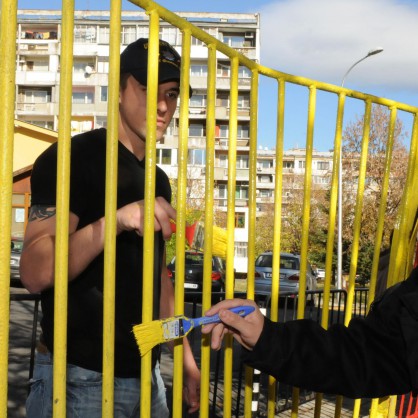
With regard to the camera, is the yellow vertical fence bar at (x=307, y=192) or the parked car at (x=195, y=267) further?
the parked car at (x=195, y=267)

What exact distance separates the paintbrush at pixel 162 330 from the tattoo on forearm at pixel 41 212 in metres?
0.38

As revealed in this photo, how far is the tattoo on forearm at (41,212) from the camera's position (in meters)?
1.63

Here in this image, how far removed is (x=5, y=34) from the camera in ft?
4.22

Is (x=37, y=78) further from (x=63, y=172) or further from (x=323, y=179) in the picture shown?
(x=63, y=172)

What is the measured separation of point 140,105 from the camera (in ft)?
6.40

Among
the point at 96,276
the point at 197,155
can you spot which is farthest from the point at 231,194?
the point at 197,155

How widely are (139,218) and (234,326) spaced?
1.57ft

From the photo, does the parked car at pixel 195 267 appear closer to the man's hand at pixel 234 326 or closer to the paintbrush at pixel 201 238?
the paintbrush at pixel 201 238

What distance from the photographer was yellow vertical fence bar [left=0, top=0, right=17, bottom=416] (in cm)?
128

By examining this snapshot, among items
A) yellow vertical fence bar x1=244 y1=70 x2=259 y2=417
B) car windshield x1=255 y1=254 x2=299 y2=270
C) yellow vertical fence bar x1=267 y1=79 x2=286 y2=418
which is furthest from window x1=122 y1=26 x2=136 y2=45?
car windshield x1=255 y1=254 x2=299 y2=270

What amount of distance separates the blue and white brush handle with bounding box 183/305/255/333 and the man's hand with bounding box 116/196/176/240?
0.89 ft

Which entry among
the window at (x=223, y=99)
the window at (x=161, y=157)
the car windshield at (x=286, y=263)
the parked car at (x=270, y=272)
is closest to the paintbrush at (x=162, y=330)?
the parked car at (x=270, y=272)

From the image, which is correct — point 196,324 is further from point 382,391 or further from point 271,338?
point 382,391

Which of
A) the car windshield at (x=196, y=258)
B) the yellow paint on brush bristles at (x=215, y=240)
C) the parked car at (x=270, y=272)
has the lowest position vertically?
the parked car at (x=270, y=272)
